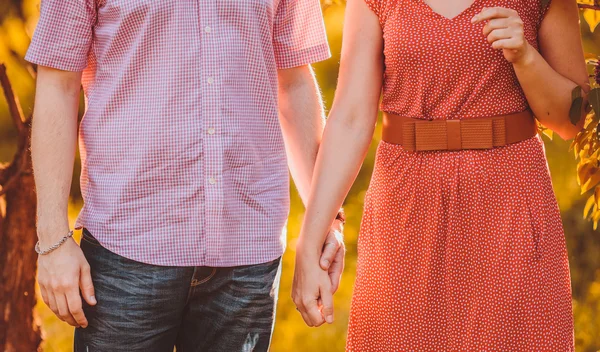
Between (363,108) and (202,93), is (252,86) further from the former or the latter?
(363,108)

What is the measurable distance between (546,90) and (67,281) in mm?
1129

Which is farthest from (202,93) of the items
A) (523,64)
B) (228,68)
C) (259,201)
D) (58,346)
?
(58,346)

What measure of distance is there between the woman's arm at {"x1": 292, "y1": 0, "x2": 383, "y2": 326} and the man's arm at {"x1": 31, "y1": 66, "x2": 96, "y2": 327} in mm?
506

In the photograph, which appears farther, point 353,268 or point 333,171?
point 353,268

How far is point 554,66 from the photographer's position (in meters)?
2.04

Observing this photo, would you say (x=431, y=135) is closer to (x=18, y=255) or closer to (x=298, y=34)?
(x=298, y=34)

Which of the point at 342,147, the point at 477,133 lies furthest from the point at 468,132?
the point at 342,147

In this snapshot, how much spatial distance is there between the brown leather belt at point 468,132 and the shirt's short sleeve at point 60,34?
0.76m

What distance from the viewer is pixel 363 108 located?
2162mm

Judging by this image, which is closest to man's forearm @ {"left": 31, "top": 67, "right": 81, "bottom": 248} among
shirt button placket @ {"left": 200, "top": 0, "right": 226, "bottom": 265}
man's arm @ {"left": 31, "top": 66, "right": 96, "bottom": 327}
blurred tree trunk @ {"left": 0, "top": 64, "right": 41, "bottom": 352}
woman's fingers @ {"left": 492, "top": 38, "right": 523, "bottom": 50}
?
man's arm @ {"left": 31, "top": 66, "right": 96, "bottom": 327}

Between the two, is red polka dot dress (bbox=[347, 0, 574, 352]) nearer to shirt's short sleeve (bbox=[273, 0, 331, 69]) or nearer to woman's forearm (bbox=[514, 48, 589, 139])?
woman's forearm (bbox=[514, 48, 589, 139])

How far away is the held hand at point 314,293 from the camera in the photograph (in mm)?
2129

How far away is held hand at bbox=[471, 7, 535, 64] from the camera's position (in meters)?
1.88

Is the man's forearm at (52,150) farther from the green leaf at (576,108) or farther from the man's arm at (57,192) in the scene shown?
the green leaf at (576,108)
